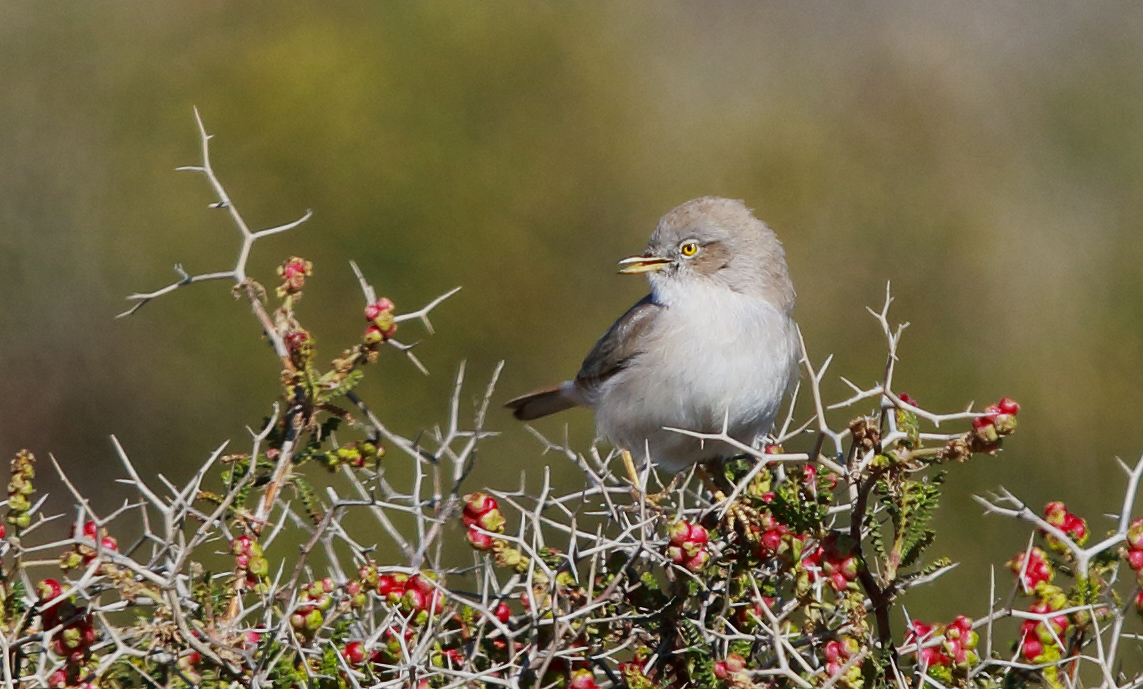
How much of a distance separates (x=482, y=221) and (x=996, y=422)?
6411 mm

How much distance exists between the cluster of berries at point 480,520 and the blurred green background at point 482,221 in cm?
524

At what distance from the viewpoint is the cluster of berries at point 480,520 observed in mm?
2217

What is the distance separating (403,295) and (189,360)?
153 centimetres

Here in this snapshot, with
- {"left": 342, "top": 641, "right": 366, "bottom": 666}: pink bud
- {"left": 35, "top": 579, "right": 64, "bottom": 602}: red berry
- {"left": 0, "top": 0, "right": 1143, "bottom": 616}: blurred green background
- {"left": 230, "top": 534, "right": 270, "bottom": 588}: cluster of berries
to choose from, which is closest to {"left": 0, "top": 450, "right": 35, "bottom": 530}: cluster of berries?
{"left": 35, "top": 579, "right": 64, "bottom": 602}: red berry

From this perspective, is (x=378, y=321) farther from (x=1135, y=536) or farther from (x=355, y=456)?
(x=1135, y=536)

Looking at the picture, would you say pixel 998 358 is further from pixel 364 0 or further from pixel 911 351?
pixel 364 0

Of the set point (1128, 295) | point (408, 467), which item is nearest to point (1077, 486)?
point (1128, 295)

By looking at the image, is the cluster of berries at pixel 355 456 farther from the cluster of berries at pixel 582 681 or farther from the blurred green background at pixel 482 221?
the blurred green background at pixel 482 221

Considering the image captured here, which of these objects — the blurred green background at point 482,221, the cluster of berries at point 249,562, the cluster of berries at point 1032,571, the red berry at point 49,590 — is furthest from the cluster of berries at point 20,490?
the blurred green background at point 482,221

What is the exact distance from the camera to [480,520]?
2.22 m

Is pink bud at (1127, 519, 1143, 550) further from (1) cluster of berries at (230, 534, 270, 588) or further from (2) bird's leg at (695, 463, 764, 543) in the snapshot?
(1) cluster of berries at (230, 534, 270, 588)

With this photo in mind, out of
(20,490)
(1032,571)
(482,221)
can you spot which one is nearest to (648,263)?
(1032,571)

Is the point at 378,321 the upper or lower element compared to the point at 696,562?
upper

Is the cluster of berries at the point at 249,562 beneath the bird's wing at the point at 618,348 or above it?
above
